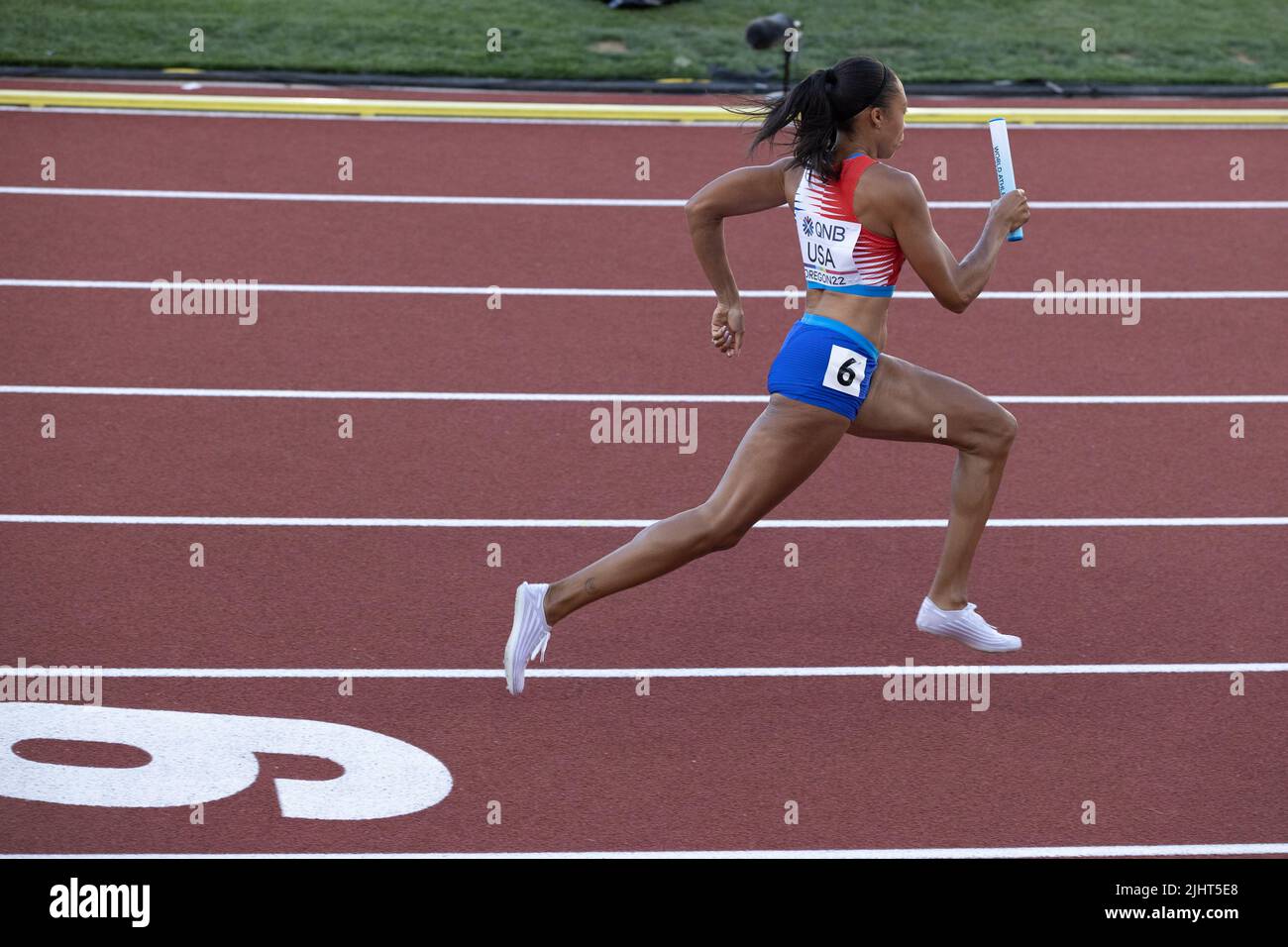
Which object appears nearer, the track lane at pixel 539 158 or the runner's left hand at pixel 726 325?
the runner's left hand at pixel 726 325

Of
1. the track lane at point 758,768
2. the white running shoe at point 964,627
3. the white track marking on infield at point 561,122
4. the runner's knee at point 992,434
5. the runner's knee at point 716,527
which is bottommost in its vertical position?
the track lane at point 758,768

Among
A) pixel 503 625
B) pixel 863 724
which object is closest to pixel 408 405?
pixel 503 625

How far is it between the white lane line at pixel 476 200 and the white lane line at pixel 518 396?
3.26m

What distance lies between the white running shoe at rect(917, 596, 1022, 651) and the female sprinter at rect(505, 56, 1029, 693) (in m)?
0.40

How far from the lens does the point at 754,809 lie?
4.70 m

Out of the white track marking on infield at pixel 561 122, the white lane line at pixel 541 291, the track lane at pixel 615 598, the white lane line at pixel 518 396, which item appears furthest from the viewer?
the white track marking on infield at pixel 561 122

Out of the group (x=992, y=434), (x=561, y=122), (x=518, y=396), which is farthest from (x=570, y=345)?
(x=561, y=122)

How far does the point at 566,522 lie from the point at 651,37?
381 inches

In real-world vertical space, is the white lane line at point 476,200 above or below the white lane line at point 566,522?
above

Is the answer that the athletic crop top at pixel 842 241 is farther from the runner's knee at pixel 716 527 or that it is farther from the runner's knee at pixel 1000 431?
the runner's knee at pixel 716 527

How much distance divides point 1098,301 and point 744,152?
3861mm

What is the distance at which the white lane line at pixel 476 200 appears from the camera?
10680mm

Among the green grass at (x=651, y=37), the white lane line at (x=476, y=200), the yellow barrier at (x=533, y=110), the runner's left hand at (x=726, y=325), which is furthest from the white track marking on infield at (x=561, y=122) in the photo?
the runner's left hand at (x=726, y=325)

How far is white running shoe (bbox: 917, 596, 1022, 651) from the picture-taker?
546 centimetres
